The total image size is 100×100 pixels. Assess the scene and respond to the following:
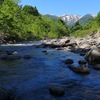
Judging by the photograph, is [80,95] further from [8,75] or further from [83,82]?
[8,75]

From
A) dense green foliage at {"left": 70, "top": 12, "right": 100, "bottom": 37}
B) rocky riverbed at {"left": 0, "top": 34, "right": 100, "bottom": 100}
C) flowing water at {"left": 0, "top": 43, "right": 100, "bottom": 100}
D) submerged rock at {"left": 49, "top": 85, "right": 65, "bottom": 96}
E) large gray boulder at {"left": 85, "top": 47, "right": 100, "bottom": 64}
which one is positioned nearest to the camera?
rocky riverbed at {"left": 0, "top": 34, "right": 100, "bottom": 100}

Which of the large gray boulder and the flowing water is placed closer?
the flowing water

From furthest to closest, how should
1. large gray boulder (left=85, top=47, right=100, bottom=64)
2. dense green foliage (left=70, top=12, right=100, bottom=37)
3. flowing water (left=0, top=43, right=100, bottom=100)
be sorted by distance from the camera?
1. dense green foliage (left=70, top=12, right=100, bottom=37)
2. large gray boulder (left=85, top=47, right=100, bottom=64)
3. flowing water (left=0, top=43, right=100, bottom=100)

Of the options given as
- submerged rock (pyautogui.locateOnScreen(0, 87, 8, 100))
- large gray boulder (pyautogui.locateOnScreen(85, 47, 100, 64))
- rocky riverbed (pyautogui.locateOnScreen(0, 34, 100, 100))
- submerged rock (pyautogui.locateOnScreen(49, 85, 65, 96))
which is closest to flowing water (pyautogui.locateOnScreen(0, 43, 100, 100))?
rocky riverbed (pyautogui.locateOnScreen(0, 34, 100, 100))

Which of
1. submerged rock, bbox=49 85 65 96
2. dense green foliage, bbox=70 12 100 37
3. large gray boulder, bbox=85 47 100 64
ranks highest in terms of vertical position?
dense green foliage, bbox=70 12 100 37

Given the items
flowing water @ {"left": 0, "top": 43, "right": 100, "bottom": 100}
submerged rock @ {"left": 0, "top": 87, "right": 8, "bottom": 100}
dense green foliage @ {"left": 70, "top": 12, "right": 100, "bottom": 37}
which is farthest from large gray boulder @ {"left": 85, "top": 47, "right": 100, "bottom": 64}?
dense green foliage @ {"left": 70, "top": 12, "right": 100, "bottom": 37}

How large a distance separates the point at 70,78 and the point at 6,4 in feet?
127

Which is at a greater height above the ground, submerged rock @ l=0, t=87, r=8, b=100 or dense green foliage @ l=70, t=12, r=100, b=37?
dense green foliage @ l=70, t=12, r=100, b=37

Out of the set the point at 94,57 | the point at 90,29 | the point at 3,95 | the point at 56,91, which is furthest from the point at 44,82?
the point at 90,29

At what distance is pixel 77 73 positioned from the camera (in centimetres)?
1498

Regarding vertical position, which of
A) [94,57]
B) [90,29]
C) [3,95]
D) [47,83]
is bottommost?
[47,83]

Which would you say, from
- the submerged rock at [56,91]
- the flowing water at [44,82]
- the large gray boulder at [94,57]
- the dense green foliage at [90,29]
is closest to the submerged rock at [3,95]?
the flowing water at [44,82]

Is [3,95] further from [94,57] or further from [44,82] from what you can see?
[94,57]

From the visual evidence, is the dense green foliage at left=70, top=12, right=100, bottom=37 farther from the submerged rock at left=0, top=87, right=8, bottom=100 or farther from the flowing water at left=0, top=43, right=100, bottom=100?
the submerged rock at left=0, top=87, right=8, bottom=100
